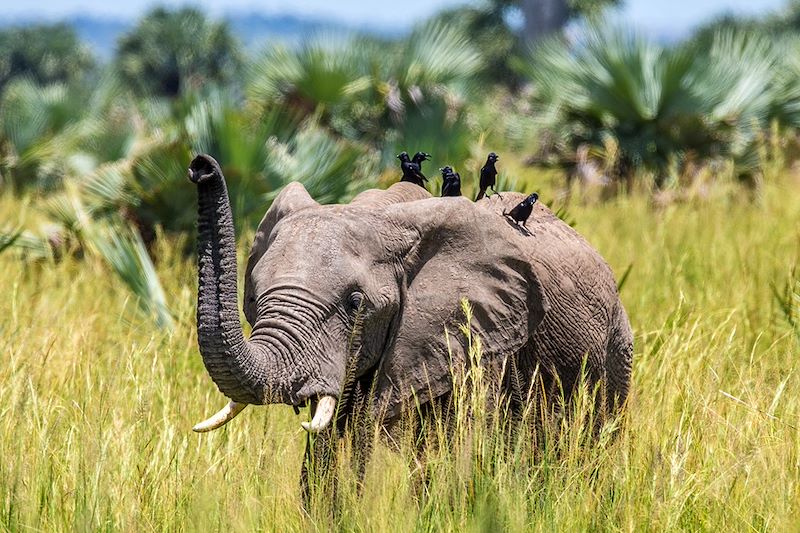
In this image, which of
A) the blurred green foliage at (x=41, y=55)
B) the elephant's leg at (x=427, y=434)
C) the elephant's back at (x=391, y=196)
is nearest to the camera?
the elephant's leg at (x=427, y=434)

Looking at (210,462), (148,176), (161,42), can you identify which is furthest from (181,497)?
(161,42)

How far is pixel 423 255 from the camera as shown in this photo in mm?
3906

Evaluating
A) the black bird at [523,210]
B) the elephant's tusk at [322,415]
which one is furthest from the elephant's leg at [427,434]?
the black bird at [523,210]

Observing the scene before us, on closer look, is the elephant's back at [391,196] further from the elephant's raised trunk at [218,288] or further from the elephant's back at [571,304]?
the elephant's raised trunk at [218,288]

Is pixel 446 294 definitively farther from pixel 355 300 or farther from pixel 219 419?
pixel 219 419

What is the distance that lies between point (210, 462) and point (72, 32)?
64924 mm

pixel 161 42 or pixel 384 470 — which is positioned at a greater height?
pixel 384 470

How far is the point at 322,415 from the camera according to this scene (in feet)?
11.4

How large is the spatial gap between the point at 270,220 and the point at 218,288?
82 cm

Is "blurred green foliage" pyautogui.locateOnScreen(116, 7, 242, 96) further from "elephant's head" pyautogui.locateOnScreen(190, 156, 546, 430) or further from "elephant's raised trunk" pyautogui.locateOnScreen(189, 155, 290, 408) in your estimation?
"elephant's raised trunk" pyautogui.locateOnScreen(189, 155, 290, 408)

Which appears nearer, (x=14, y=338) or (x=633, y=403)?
(x=633, y=403)

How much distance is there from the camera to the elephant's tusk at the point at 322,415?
342 centimetres

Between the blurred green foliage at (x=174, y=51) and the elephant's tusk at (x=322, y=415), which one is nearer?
the elephant's tusk at (x=322, y=415)

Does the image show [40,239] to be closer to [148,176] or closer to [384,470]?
[148,176]
